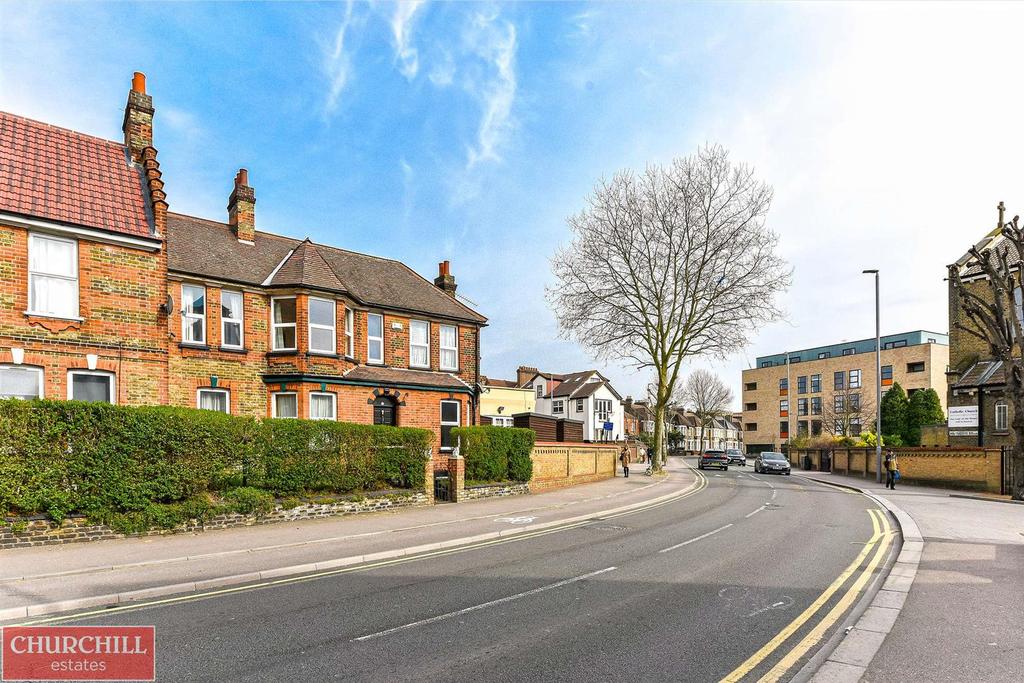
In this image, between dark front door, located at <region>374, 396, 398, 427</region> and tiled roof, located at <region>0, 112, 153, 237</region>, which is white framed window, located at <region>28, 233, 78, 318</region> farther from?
dark front door, located at <region>374, 396, 398, 427</region>

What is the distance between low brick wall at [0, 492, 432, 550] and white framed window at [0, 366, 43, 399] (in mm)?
4615

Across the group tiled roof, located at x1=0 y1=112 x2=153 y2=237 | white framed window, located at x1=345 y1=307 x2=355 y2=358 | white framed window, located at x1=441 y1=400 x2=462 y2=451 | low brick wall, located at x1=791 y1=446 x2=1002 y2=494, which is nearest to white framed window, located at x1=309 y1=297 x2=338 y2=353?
white framed window, located at x1=345 y1=307 x2=355 y2=358

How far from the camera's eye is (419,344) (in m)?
24.1

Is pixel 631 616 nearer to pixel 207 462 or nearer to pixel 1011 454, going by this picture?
pixel 207 462

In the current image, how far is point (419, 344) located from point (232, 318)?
7.21 meters

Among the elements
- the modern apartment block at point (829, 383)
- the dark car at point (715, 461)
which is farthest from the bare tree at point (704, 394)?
the dark car at point (715, 461)

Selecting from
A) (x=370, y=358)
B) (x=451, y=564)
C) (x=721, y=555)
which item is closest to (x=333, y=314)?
(x=370, y=358)

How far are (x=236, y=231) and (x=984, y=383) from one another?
121 feet

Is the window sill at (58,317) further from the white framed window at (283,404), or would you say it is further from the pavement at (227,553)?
the white framed window at (283,404)

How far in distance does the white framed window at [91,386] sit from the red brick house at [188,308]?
0.11 feet

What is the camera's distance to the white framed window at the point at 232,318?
63.1 ft

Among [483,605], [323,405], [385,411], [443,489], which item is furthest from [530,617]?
[385,411]

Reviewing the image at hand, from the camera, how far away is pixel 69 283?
1482 centimetres

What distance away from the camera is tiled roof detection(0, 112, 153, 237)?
48.1 ft
